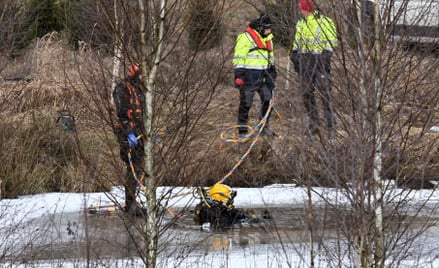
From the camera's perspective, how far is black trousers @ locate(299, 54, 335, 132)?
17.4 ft

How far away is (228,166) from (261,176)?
48 cm

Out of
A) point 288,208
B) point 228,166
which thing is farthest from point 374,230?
point 228,166

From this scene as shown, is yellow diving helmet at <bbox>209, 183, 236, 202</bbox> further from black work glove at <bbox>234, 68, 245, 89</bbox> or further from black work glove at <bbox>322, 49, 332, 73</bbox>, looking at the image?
black work glove at <bbox>322, 49, 332, 73</bbox>

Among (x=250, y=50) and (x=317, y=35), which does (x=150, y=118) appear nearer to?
(x=317, y=35)

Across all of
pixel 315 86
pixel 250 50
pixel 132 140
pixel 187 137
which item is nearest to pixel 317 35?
pixel 315 86

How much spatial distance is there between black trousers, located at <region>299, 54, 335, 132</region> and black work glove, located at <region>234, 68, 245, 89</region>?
7.53 m

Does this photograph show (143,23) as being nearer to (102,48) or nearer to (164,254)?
(102,48)

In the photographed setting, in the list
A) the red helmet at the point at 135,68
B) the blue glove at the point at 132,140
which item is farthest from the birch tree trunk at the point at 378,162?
the blue glove at the point at 132,140

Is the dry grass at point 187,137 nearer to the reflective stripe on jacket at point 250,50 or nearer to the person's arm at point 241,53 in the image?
the person's arm at point 241,53

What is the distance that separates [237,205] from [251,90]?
2.90m

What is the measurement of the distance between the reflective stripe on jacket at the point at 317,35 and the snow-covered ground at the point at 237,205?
1882 mm

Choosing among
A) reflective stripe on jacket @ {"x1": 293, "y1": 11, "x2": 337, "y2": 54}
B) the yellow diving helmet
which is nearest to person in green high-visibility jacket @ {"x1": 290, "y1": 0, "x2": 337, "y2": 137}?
reflective stripe on jacket @ {"x1": 293, "y1": 11, "x2": 337, "y2": 54}

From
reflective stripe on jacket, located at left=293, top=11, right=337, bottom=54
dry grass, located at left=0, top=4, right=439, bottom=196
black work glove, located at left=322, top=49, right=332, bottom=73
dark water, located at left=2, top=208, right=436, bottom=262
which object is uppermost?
reflective stripe on jacket, located at left=293, top=11, right=337, bottom=54

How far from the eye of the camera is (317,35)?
18.5ft
